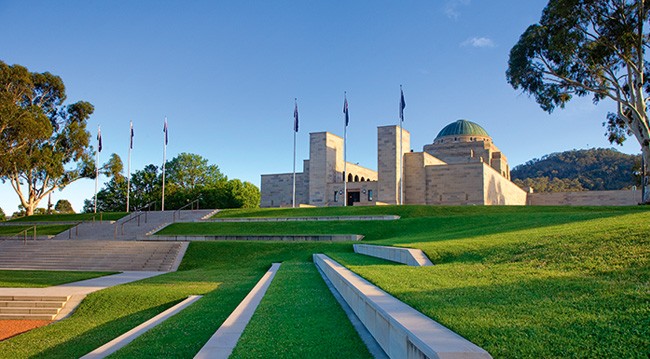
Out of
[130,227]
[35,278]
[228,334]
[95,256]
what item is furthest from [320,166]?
[228,334]

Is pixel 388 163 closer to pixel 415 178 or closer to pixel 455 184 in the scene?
pixel 415 178

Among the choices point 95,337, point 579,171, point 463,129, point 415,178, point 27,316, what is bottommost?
point 27,316

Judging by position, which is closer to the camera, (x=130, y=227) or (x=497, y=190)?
(x=130, y=227)

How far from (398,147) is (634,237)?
38512 mm

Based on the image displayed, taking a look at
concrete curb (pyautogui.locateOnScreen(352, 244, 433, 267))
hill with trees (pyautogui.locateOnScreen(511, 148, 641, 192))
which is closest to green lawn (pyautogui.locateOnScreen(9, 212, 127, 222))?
concrete curb (pyautogui.locateOnScreen(352, 244, 433, 267))

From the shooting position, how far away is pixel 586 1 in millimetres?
24656

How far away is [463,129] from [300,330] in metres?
57.4

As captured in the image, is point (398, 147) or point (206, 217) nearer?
point (206, 217)

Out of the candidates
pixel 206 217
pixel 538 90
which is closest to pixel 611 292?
pixel 538 90

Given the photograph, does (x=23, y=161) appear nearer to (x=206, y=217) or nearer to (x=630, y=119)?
(x=206, y=217)

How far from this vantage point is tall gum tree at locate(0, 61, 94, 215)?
37281 millimetres

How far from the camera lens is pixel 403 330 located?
359 cm

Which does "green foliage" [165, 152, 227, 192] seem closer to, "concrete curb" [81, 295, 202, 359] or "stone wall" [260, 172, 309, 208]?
"stone wall" [260, 172, 309, 208]

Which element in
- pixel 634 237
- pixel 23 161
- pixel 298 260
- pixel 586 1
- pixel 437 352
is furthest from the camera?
pixel 23 161
